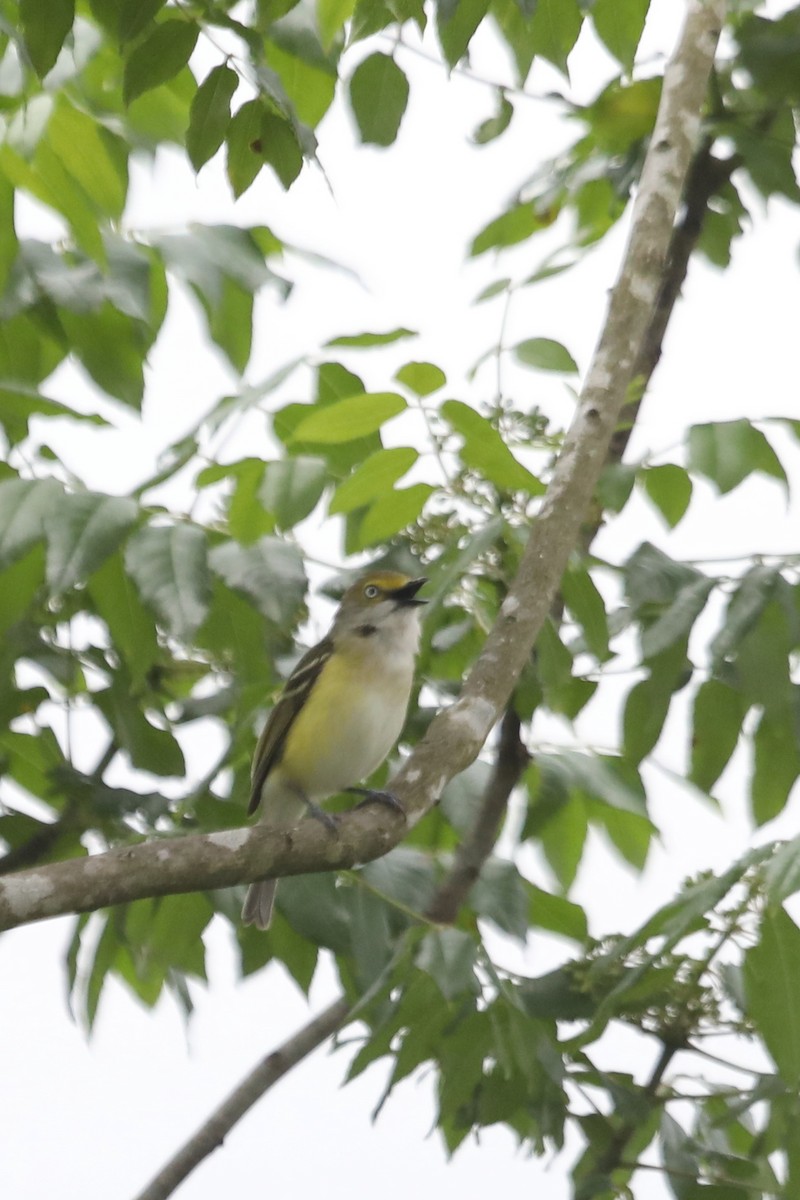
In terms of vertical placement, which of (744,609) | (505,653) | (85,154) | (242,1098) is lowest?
(242,1098)

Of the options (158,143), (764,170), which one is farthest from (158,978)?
(764,170)

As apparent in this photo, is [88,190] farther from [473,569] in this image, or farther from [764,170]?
[764,170]

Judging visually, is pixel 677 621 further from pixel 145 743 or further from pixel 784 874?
pixel 145 743

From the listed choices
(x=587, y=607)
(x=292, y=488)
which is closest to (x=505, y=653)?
(x=587, y=607)

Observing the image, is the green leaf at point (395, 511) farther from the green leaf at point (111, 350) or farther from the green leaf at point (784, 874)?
→ the green leaf at point (784, 874)

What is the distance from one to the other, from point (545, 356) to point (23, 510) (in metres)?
1.37

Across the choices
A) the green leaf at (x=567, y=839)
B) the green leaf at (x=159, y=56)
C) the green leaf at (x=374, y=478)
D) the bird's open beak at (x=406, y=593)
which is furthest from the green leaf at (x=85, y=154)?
the green leaf at (x=567, y=839)

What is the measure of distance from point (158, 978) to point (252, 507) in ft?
4.65

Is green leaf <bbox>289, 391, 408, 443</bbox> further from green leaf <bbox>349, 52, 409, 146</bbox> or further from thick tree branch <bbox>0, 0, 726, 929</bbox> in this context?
green leaf <bbox>349, 52, 409, 146</bbox>

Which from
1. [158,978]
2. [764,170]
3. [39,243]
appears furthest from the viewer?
[764,170]

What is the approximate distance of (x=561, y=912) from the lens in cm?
377

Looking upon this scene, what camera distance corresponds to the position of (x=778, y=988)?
2896 millimetres

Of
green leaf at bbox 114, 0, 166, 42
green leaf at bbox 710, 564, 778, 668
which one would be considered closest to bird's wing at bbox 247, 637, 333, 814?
green leaf at bbox 710, 564, 778, 668

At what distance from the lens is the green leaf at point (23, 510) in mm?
3168
